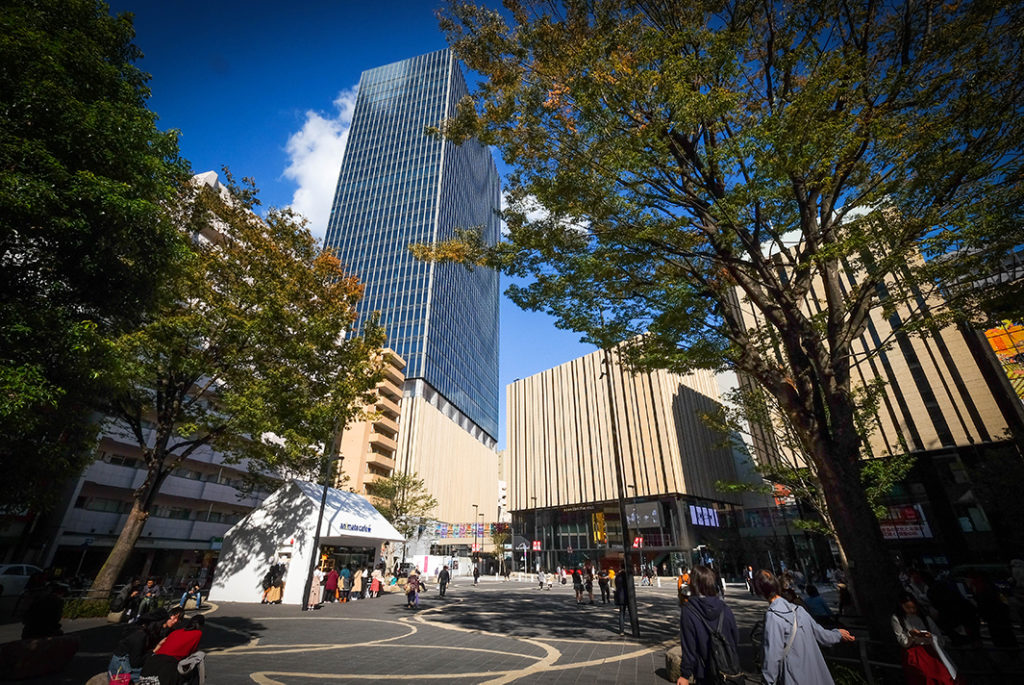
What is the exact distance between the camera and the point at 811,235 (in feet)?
23.6

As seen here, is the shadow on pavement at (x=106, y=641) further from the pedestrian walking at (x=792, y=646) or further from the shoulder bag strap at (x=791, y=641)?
the shoulder bag strap at (x=791, y=641)

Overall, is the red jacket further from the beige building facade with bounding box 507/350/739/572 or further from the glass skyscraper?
the glass skyscraper

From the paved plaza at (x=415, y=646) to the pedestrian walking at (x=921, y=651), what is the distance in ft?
7.77

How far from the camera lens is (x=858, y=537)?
225 inches

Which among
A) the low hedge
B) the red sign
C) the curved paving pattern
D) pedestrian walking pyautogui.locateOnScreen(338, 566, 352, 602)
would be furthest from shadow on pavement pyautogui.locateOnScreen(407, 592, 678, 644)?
the red sign

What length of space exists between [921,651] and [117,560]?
18.7 metres

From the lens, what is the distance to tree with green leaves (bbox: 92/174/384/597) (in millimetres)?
12953

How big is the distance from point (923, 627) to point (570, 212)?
23.3 feet

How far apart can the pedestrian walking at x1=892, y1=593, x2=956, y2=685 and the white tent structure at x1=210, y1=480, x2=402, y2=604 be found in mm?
18275

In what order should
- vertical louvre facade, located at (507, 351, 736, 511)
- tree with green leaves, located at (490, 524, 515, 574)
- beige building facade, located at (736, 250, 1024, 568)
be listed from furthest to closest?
1. tree with green leaves, located at (490, 524, 515, 574)
2. vertical louvre facade, located at (507, 351, 736, 511)
3. beige building facade, located at (736, 250, 1024, 568)

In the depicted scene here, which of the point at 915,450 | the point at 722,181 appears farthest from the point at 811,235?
the point at 915,450

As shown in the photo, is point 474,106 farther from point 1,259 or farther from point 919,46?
point 1,259

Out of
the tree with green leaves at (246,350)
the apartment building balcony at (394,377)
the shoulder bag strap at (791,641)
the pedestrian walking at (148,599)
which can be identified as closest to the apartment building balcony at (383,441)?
the apartment building balcony at (394,377)

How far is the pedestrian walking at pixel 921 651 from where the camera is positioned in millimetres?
4105
